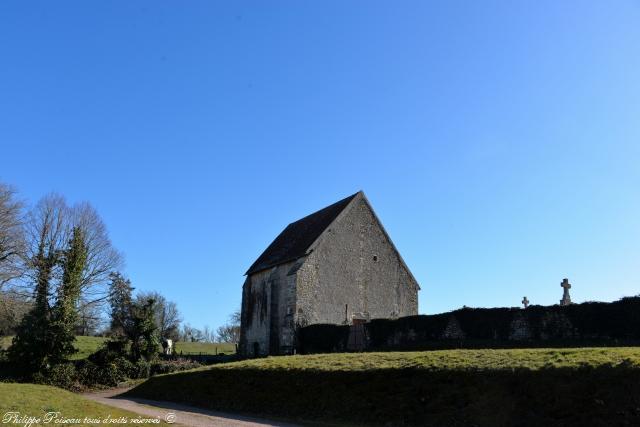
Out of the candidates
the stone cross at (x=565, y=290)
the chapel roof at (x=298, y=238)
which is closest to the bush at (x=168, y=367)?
the chapel roof at (x=298, y=238)

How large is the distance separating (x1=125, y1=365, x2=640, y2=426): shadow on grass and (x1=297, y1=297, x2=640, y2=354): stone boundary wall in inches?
295

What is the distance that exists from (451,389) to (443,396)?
1.00 feet

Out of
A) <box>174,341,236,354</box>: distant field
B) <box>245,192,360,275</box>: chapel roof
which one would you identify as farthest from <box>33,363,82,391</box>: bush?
<box>174,341,236,354</box>: distant field

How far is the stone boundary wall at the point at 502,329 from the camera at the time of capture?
63.3ft

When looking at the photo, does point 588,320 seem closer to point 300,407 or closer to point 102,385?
point 300,407

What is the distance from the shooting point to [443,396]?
1403cm

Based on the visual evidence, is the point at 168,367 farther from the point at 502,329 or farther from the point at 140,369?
the point at 502,329

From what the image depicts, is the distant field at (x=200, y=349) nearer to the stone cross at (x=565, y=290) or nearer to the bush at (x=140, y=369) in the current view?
the bush at (x=140, y=369)

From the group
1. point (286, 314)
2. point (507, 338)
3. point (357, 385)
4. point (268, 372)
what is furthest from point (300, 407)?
point (286, 314)

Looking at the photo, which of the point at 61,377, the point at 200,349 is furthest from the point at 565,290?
the point at 200,349

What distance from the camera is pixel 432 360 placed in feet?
54.2

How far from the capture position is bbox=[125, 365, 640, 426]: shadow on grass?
11.4 m

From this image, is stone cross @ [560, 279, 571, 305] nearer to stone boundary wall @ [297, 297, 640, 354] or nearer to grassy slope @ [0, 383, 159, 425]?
stone boundary wall @ [297, 297, 640, 354]

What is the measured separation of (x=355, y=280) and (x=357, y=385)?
19523mm
